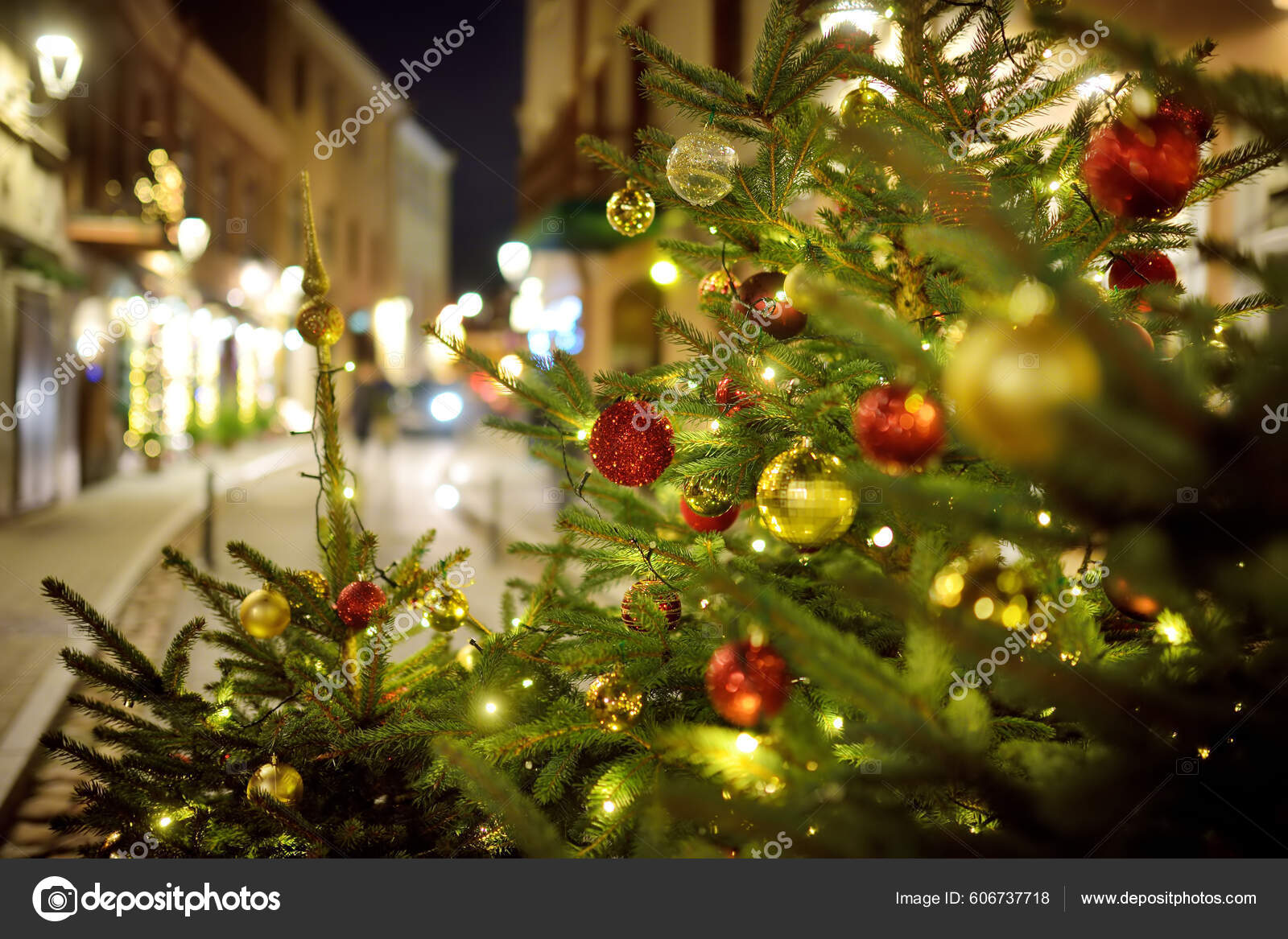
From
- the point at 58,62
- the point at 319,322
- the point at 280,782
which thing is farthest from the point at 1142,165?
the point at 58,62

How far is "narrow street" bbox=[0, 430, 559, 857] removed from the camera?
10.9 ft

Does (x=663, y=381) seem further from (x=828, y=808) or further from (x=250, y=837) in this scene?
(x=250, y=837)

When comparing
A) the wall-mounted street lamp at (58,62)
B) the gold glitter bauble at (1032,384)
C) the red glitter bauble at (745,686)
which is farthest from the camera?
the wall-mounted street lamp at (58,62)

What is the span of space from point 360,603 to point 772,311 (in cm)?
120

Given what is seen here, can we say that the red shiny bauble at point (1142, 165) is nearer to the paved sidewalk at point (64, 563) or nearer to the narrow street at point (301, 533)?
the narrow street at point (301, 533)

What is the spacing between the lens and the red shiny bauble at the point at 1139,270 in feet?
5.58

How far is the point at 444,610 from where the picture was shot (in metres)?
2.13

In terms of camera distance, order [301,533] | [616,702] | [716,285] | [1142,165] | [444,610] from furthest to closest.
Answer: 1. [301,533]
2. [716,285]
3. [444,610]
4. [616,702]
5. [1142,165]

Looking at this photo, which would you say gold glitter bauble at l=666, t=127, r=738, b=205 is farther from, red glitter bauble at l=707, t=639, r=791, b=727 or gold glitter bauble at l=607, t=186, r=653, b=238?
red glitter bauble at l=707, t=639, r=791, b=727

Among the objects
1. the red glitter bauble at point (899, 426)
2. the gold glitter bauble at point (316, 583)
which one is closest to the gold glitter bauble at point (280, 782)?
the gold glitter bauble at point (316, 583)

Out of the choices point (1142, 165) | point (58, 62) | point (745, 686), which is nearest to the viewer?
point (1142, 165)

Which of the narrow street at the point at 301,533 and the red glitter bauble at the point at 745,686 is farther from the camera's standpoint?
the narrow street at the point at 301,533

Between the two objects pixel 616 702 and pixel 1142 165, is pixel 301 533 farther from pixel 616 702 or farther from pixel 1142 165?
pixel 1142 165

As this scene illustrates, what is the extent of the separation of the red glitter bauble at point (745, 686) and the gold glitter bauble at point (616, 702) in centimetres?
19
